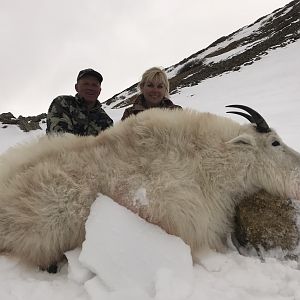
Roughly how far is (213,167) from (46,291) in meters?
1.75

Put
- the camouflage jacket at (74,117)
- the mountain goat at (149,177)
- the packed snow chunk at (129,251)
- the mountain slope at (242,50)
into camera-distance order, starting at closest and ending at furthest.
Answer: the packed snow chunk at (129,251) → the mountain goat at (149,177) → the camouflage jacket at (74,117) → the mountain slope at (242,50)

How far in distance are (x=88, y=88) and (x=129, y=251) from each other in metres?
3.06

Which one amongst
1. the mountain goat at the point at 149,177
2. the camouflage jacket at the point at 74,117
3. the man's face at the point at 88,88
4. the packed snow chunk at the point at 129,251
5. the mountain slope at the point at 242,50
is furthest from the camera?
the mountain slope at the point at 242,50

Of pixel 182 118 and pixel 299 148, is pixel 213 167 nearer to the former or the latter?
pixel 182 118

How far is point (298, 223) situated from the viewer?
3.64m

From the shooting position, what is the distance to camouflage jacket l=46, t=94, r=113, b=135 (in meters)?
5.57

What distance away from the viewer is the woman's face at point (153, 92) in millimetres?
5645

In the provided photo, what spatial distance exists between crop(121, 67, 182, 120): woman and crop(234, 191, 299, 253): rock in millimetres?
2148

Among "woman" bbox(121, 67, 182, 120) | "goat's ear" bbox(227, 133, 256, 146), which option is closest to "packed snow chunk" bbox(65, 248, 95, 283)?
"goat's ear" bbox(227, 133, 256, 146)

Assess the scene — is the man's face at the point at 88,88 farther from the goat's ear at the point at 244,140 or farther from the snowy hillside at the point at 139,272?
the snowy hillside at the point at 139,272

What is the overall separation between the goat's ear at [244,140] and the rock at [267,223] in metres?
0.50

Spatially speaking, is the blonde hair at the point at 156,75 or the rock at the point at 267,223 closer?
the rock at the point at 267,223

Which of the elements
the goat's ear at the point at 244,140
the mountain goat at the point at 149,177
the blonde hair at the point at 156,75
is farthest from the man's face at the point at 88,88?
the goat's ear at the point at 244,140

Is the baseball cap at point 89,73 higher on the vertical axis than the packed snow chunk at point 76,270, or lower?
higher
